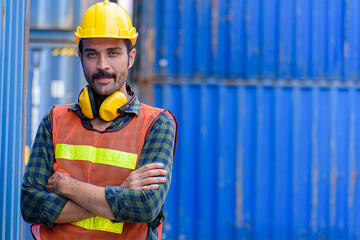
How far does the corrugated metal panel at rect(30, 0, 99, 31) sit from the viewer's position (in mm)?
5195

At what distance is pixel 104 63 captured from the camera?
1.98m

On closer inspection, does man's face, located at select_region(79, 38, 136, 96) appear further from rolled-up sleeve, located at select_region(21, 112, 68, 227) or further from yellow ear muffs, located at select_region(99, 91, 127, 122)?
rolled-up sleeve, located at select_region(21, 112, 68, 227)

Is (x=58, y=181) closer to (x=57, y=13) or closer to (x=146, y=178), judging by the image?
(x=146, y=178)

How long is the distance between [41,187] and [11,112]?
1.00 m

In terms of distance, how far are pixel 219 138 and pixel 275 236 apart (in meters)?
1.55

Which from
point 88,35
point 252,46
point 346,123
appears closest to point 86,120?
point 88,35

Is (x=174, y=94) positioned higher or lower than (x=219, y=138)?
higher

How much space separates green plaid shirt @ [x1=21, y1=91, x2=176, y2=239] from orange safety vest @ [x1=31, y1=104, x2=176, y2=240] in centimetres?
4

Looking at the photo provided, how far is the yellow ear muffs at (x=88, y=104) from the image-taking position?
6.60ft

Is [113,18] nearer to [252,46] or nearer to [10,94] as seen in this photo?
[10,94]

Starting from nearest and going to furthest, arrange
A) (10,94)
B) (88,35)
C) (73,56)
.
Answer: (88,35), (10,94), (73,56)

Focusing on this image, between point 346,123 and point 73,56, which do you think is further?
point 346,123

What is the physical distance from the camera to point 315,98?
563cm

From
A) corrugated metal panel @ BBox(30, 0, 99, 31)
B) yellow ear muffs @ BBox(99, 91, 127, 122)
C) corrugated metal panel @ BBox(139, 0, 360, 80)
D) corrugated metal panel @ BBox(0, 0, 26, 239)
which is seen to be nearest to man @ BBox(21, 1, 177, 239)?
yellow ear muffs @ BBox(99, 91, 127, 122)
